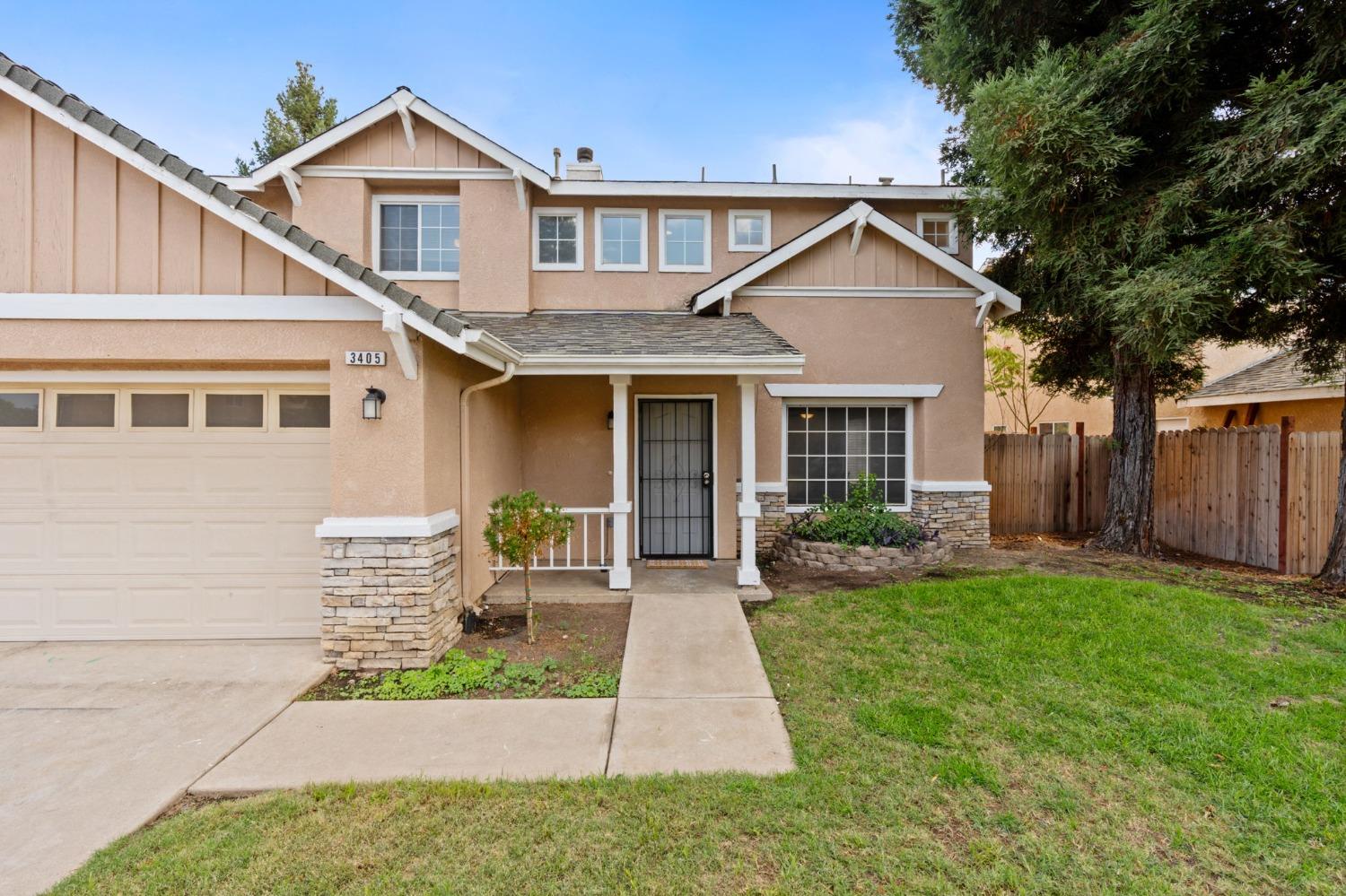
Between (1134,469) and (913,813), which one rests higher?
(1134,469)

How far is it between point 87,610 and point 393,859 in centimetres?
481

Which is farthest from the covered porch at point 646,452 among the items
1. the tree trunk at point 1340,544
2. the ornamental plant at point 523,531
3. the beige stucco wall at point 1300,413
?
the beige stucco wall at point 1300,413

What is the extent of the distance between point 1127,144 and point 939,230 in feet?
11.7

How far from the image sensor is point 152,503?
207 inches

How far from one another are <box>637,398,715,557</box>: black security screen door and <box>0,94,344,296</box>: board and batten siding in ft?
16.9

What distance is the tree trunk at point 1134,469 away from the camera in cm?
923

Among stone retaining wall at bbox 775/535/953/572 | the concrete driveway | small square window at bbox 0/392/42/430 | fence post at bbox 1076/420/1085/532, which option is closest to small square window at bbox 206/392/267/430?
small square window at bbox 0/392/42/430

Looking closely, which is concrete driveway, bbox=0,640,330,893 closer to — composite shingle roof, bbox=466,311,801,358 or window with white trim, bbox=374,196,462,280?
composite shingle roof, bbox=466,311,801,358

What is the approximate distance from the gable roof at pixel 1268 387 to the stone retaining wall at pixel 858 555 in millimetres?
7817

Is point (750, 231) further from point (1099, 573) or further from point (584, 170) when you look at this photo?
point (1099, 573)

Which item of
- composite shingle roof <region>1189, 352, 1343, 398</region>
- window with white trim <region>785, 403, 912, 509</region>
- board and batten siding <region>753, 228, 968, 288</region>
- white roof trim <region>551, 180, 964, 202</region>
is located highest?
white roof trim <region>551, 180, 964, 202</region>

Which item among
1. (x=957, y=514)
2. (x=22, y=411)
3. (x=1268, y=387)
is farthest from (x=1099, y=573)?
(x=22, y=411)

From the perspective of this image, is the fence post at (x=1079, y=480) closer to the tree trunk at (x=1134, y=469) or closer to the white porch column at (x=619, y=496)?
the tree trunk at (x=1134, y=469)

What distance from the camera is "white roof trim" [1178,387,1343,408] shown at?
1073cm
